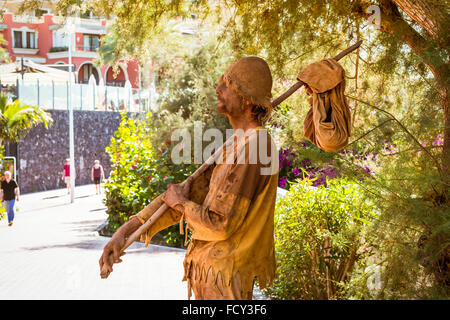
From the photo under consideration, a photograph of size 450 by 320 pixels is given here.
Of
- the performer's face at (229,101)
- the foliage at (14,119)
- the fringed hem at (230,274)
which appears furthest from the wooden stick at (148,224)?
the foliage at (14,119)

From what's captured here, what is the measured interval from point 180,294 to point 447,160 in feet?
14.4

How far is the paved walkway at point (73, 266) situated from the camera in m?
7.21

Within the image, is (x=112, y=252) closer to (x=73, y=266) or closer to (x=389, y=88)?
(x=389, y=88)

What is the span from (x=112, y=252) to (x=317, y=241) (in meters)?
3.66

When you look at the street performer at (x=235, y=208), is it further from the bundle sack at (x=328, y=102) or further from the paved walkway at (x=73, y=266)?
the paved walkway at (x=73, y=266)

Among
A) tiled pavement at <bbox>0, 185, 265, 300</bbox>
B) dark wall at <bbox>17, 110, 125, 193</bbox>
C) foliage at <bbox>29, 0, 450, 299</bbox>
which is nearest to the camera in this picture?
foliage at <bbox>29, 0, 450, 299</bbox>

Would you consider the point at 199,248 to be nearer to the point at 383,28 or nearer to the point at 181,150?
the point at 383,28

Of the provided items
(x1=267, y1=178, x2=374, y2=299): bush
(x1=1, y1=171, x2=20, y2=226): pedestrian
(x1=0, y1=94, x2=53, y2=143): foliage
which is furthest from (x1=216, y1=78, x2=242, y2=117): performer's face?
(x1=0, y1=94, x2=53, y2=143): foliage

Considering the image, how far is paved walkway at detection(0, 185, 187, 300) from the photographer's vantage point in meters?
7.21

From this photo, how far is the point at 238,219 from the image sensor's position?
247 centimetres

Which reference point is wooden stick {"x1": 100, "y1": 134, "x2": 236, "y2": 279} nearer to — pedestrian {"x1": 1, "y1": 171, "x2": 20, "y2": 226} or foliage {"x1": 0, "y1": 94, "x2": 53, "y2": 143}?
pedestrian {"x1": 1, "y1": 171, "x2": 20, "y2": 226}

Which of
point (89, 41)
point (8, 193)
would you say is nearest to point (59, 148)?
point (8, 193)

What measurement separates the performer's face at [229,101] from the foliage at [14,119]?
1734cm

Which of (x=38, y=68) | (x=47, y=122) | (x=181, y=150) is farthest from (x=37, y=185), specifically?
(x=181, y=150)
